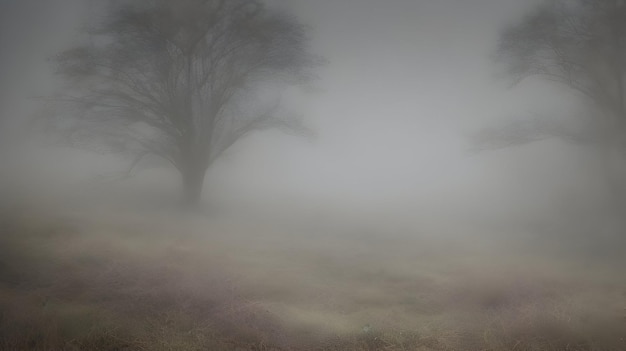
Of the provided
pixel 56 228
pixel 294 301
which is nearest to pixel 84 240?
pixel 56 228

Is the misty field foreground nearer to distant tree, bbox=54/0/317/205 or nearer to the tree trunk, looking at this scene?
the tree trunk

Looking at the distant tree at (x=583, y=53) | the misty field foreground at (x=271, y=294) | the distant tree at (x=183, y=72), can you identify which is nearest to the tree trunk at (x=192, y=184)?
the distant tree at (x=183, y=72)

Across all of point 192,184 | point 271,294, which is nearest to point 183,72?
point 192,184

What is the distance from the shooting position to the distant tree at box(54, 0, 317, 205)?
1171cm

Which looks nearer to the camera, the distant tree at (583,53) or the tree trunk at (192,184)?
the distant tree at (583,53)

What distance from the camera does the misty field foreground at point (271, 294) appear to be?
534 centimetres

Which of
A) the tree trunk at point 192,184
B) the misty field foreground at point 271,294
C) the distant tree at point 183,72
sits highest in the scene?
the distant tree at point 183,72

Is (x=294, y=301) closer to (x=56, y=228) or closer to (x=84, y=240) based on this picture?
(x=84, y=240)

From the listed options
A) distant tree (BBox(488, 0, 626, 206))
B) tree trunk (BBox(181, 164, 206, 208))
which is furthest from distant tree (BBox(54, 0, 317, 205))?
distant tree (BBox(488, 0, 626, 206))

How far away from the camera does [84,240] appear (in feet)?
28.2

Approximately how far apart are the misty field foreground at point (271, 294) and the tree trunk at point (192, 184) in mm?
2290

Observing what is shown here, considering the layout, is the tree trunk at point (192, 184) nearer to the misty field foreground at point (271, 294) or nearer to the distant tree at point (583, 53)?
the misty field foreground at point (271, 294)

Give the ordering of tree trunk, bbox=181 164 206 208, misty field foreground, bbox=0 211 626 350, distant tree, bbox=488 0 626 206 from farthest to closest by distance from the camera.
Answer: tree trunk, bbox=181 164 206 208 < distant tree, bbox=488 0 626 206 < misty field foreground, bbox=0 211 626 350

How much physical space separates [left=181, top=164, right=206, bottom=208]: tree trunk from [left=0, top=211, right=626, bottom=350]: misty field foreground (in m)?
2.29
